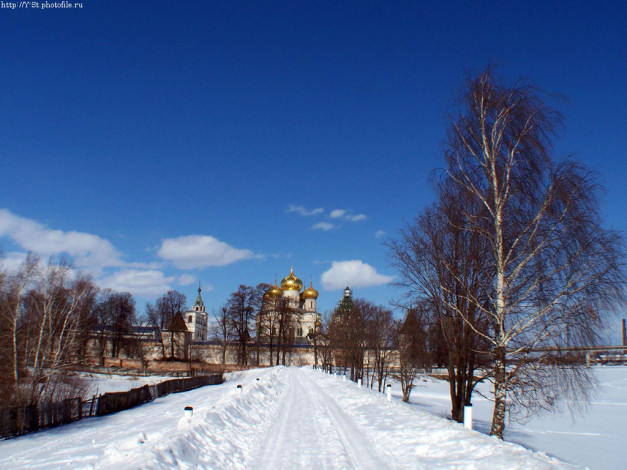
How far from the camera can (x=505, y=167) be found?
11484 mm

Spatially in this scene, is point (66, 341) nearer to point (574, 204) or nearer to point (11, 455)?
point (11, 455)

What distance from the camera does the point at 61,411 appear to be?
820 inches

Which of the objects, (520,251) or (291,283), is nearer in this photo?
(520,251)

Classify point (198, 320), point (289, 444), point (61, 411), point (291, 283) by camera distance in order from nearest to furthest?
point (289, 444) → point (61, 411) → point (291, 283) → point (198, 320)

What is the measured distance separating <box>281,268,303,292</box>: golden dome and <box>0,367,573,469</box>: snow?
7794cm

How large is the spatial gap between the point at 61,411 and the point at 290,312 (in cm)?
4429

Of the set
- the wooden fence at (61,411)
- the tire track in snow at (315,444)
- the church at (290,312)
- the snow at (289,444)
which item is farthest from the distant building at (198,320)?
the tire track in snow at (315,444)

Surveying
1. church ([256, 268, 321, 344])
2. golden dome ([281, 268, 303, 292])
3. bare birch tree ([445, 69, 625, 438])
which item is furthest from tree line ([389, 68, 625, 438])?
golden dome ([281, 268, 303, 292])

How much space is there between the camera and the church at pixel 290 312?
206ft

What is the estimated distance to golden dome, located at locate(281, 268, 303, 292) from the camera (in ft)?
313

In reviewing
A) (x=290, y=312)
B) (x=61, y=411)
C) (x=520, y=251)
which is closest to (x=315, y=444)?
(x=520, y=251)

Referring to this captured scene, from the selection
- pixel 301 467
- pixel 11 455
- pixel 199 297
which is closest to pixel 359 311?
pixel 11 455

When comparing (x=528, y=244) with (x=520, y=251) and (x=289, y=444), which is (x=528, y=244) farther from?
(x=289, y=444)

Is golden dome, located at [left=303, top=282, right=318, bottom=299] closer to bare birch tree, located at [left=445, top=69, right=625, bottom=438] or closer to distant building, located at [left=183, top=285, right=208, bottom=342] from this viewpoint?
distant building, located at [left=183, top=285, right=208, bottom=342]
